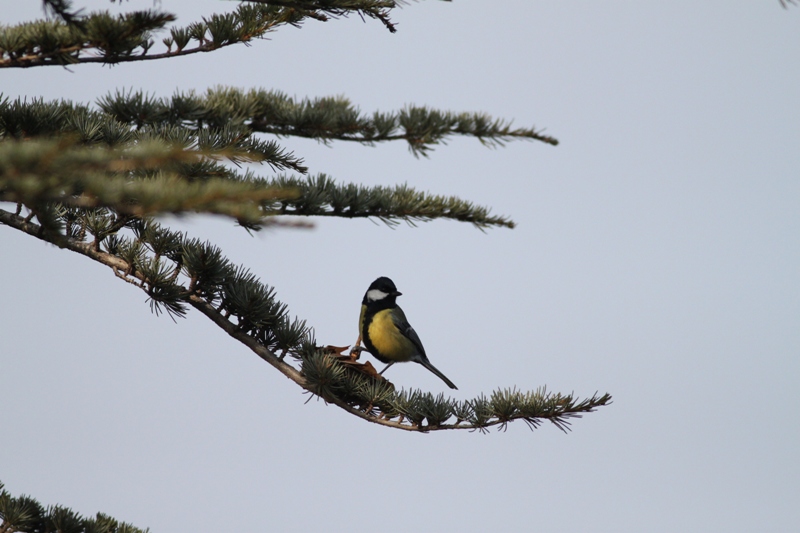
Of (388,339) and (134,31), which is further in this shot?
(388,339)

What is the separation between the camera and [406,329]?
14.5 ft

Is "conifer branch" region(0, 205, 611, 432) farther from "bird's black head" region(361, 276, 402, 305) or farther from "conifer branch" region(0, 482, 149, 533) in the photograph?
"bird's black head" region(361, 276, 402, 305)

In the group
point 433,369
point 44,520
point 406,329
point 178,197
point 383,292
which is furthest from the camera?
point 383,292

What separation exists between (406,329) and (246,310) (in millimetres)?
1673

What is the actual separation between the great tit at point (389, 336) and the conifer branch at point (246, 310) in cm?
137

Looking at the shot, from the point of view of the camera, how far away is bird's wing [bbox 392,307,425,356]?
14.4 feet

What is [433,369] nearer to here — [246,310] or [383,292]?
[383,292]

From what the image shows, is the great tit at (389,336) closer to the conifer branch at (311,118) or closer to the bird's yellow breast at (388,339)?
the bird's yellow breast at (388,339)

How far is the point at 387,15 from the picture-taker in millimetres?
2826

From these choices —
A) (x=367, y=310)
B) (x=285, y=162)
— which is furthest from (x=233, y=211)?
(x=367, y=310)

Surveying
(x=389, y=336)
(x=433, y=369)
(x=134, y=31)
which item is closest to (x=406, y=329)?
(x=389, y=336)

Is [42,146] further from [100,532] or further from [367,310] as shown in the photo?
[367,310]

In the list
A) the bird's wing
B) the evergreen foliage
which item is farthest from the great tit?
the evergreen foliage

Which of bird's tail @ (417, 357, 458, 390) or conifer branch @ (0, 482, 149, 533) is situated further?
bird's tail @ (417, 357, 458, 390)
